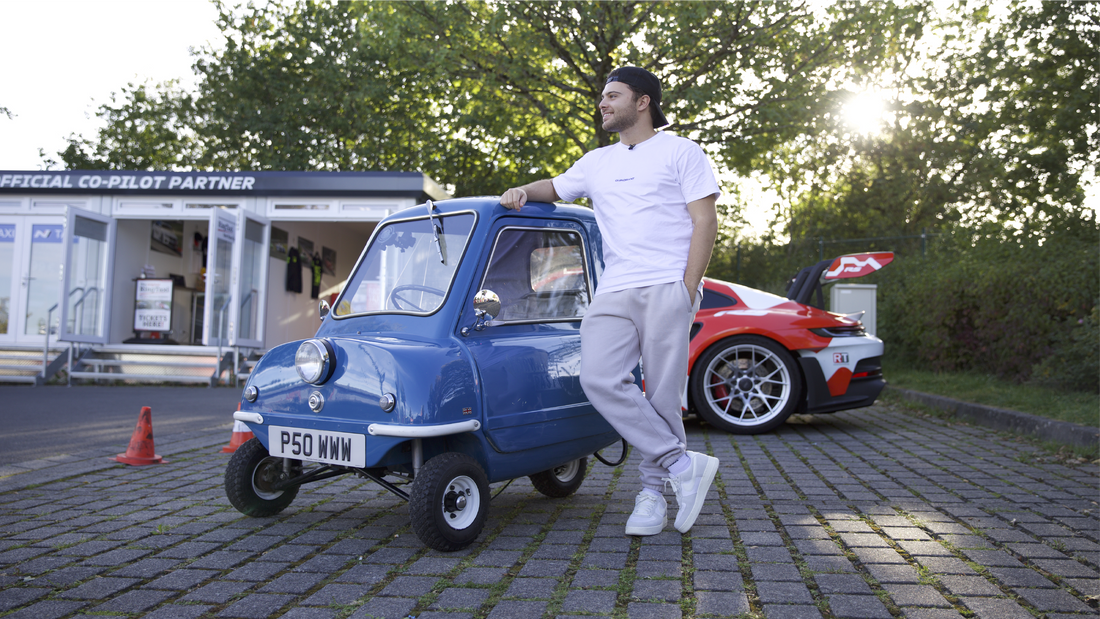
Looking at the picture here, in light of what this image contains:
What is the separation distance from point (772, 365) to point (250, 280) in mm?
11295

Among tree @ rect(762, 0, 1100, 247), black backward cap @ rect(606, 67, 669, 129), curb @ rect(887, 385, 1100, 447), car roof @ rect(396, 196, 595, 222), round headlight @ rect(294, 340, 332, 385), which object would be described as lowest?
curb @ rect(887, 385, 1100, 447)

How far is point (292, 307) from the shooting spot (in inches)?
→ 712

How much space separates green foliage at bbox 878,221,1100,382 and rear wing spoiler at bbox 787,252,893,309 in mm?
2364

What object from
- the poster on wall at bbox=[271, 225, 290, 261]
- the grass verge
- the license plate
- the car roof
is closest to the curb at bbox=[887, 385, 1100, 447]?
the grass verge

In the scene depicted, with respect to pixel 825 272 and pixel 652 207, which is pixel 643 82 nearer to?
pixel 652 207

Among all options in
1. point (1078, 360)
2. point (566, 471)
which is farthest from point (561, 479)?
point (1078, 360)

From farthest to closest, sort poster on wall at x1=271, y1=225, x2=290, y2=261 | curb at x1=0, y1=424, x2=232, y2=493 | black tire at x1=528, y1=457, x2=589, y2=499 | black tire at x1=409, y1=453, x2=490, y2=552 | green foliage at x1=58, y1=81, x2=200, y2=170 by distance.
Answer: green foliage at x1=58, y1=81, x2=200, y2=170
poster on wall at x1=271, y1=225, x2=290, y2=261
curb at x1=0, y1=424, x2=232, y2=493
black tire at x1=528, y1=457, x2=589, y2=499
black tire at x1=409, y1=453, x2=490, y2=552

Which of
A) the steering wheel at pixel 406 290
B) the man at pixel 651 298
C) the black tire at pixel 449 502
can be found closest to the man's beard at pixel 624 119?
the man at pixel 651 298

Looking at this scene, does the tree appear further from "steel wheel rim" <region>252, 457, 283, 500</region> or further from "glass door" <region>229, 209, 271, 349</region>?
"steel wheel rim" <region>252, 457, 283, 500</region>

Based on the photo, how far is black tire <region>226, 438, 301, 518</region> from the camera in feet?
12.9

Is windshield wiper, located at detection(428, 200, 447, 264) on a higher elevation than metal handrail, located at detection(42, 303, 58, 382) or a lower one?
higher

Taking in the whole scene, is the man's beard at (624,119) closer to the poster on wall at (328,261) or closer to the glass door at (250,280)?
the glass door at (250,280)

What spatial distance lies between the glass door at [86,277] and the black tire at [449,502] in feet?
44.4

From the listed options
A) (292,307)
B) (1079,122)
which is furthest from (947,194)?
(292,307)
